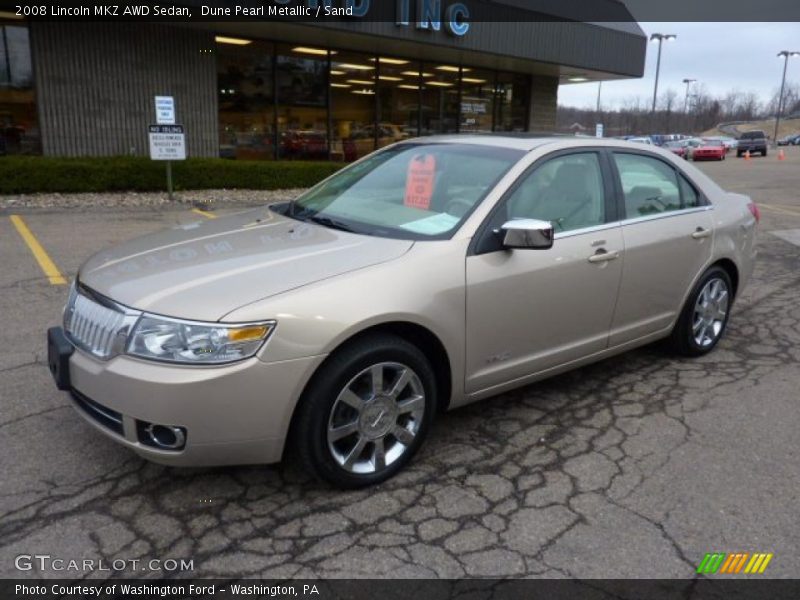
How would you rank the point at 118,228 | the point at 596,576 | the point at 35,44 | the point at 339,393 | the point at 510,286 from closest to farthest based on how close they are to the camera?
the point at 596,576, the point at 339,393, the point at 510,286, the point at 118,228, the point at 35,44

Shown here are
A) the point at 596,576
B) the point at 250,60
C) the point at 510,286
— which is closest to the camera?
the point at 596,576

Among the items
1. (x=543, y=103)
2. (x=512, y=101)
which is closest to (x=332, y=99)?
(x=512, y=101)

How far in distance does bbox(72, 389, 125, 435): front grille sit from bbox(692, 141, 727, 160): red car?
42.4 meters

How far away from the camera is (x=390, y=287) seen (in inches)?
115

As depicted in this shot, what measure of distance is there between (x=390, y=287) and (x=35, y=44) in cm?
1287

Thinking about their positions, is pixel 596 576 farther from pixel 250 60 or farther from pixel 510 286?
pixel 250 60

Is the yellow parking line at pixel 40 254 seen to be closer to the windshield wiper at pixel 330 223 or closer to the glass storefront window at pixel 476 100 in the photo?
the windshield wiper at pixel 330 223

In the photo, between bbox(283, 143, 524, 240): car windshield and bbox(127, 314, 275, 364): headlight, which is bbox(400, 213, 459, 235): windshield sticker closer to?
bbox(283, 143, 524, 240): car windshield

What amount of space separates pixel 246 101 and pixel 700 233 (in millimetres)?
13190

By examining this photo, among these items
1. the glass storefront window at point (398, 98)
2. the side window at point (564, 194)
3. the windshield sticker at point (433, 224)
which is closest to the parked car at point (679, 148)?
the glass storefront window at point (398, 98)

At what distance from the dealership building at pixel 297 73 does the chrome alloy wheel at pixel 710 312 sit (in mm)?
10685

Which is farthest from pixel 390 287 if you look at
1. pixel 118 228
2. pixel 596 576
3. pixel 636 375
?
pixel 118 228

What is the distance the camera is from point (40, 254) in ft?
24.5

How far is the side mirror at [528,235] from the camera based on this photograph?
3.18 metres
